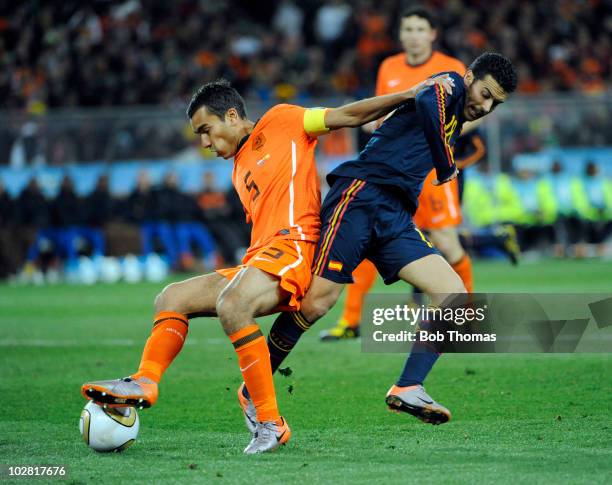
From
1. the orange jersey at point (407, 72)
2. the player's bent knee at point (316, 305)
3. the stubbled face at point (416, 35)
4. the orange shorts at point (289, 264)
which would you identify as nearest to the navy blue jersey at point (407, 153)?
the orange shorts at point (289, 264)

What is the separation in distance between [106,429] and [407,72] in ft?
16.2

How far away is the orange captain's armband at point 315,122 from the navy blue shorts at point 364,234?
0.40 metres

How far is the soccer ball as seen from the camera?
5.47 meters

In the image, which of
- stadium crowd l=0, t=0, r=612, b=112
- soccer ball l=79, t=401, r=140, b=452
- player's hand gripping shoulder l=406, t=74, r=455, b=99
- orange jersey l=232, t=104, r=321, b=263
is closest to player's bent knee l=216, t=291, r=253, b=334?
orange jersey l=232, t=104, r=321, b=263

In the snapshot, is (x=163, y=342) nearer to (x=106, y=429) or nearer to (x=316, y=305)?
(x=106, y=429)

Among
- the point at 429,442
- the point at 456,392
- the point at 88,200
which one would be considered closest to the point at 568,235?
the point at 88,200

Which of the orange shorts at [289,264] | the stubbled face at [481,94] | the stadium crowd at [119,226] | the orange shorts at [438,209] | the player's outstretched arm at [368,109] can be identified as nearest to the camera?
the orange shorts at [289,264]

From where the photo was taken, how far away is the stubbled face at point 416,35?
937 centimetres

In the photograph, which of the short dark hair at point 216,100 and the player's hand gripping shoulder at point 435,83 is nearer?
the player's hand gripping shoulder at point 435,83

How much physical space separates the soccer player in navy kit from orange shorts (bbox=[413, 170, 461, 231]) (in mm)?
3073

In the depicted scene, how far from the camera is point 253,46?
79.7 ft

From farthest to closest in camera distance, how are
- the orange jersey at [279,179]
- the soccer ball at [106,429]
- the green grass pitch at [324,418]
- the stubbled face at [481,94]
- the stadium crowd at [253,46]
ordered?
the stadium crowd at [253,46]
the stubbled face at [481,94]
the orange jersey at [279,179]
the soccer ball at [106,429]
the green grass pitch at [324,418]

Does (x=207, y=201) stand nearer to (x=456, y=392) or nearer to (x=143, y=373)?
(x=456, y=392)

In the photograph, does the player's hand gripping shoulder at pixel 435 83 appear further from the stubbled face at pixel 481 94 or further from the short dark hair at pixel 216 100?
the short dark hair at pixel 216 100
